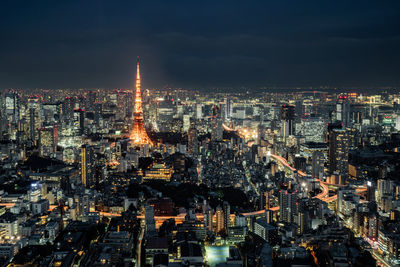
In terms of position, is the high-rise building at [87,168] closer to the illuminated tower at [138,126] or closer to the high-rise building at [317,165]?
the illuminated tower at [138,126]

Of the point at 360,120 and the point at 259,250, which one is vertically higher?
the point at 360,120

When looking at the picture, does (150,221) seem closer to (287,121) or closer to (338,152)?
(338,152)

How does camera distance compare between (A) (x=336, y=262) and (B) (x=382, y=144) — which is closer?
(A) (x=336, y=262)

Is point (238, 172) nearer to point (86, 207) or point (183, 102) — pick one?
point (86, 207)

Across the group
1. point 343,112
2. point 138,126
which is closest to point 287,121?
point 343,112

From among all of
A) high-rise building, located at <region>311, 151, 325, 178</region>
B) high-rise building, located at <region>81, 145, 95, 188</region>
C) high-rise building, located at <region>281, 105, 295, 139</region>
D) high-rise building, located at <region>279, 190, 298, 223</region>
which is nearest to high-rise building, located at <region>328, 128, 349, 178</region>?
high-rise building, located at <region>311, 151, 325, 178</region>

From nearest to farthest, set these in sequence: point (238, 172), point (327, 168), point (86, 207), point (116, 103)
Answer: point (86, 207), point (238, 172), point (327, 168), point (116, 103)

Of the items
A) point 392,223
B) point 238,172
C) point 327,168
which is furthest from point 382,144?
point 392,223

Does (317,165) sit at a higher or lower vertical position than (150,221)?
higher
